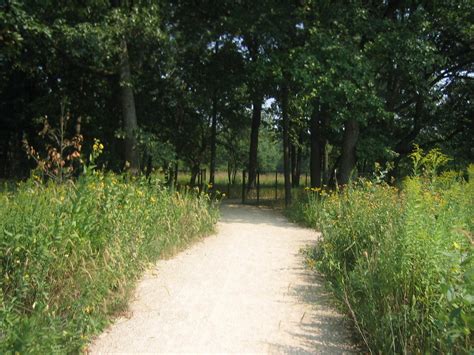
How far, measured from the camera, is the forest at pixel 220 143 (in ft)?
12.2

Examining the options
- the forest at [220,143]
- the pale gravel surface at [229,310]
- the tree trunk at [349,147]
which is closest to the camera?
the forest at [220,143]

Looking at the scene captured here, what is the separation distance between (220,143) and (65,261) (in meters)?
21.2

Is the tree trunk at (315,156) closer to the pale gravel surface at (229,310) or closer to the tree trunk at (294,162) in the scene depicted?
the tree trunk at (294,162)

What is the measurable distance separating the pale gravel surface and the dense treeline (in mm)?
6246

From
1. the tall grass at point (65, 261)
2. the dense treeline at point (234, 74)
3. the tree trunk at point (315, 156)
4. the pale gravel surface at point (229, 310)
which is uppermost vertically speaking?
the dense treeline at point (234, 74)

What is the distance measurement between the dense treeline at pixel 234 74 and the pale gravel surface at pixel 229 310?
20.5ft

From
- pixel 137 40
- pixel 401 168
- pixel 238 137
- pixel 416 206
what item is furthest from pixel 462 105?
pixel 416 206

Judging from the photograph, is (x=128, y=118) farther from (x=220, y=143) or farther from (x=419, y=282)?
(x=220, y=143)

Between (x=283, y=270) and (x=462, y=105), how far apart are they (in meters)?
16.0

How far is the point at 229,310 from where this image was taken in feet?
15.1

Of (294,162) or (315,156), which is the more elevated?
(315,156)

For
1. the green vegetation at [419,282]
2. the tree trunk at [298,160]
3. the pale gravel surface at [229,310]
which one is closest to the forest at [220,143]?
the green vegetation at [419,282]

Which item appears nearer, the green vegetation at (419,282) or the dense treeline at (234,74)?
the green vegetation at (419,282)

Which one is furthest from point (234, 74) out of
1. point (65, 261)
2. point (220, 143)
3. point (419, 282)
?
point (419, 282)
